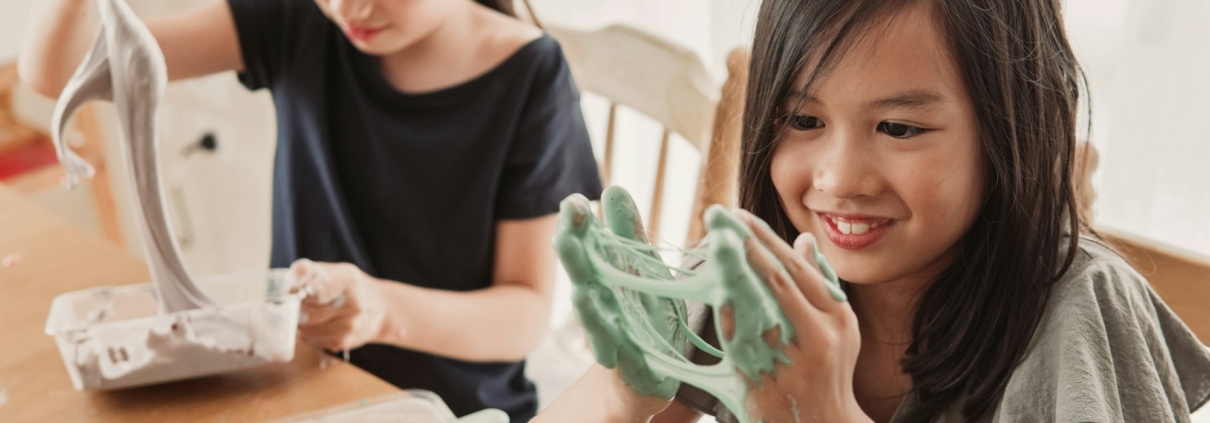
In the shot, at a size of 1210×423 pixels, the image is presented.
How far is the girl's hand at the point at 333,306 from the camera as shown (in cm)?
83

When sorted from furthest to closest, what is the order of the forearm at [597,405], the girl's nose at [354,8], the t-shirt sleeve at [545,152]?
the t-shirt sleeve at [545,152] < the girl's nose at [354,8] < the forearm at [597,405]

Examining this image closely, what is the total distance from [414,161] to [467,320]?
0.19 m

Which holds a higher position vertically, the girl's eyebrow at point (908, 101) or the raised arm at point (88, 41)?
the girl's eyebrow at point (908, 101)

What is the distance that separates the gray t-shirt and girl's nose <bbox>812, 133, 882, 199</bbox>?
0.16 meters

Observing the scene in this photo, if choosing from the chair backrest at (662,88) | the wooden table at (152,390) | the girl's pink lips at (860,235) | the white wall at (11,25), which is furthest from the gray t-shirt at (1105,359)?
the white wall at (11,25)

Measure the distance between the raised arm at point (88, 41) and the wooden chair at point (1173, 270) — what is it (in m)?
0.88

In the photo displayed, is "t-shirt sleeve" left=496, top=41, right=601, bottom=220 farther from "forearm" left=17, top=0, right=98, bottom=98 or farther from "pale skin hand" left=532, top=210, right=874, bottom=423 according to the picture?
"pale skin hand" left=532, top=210, right=874, bottom=423

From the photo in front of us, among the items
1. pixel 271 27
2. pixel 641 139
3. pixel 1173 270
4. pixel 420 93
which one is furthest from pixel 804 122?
pixel 641 139

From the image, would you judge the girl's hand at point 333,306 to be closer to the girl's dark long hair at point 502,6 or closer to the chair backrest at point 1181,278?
the girl's dark long hair at point 502,6

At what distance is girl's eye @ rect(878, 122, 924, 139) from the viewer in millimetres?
599

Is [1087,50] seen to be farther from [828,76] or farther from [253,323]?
[253,323]

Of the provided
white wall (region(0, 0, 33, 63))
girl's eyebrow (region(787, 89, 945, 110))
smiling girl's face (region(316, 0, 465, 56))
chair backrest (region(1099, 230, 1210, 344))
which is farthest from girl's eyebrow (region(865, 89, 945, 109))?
white wall (region(0, 0, 33, 63))

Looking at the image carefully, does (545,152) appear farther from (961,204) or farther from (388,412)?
(961,204)

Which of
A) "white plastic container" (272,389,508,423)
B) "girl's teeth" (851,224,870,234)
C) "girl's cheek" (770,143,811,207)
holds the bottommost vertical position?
"white plastic container" (272,389,508,423)
